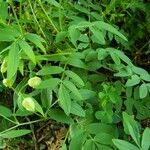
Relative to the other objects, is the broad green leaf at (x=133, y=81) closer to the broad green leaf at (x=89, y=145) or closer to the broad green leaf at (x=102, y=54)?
the broad green leaf at (x=102, y=54)

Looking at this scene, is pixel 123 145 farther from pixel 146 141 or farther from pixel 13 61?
pixel 13 61

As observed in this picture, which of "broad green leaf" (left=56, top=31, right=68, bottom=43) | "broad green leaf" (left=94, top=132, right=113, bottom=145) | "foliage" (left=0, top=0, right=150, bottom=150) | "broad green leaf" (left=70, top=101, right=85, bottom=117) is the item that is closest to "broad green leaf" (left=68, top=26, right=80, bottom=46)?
"foliage" (left=0, top=0, right=150, bottom=150)

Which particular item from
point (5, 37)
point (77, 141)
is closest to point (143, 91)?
point (77, 141)

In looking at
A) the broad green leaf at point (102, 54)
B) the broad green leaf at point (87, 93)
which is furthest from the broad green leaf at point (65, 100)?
the broad green leaf at point (102, 54)

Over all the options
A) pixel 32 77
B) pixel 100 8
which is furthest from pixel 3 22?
pixel 100 8

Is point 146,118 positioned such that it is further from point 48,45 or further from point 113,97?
point 48,45
